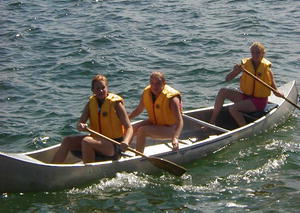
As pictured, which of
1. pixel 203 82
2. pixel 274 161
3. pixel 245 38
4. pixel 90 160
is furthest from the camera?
pixel 245 38

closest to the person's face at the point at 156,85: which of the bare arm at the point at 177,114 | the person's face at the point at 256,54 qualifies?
the bare arm at the point at 177,114

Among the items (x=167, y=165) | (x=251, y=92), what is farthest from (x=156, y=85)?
(x=251, y=92)

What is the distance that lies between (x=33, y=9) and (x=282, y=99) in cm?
1083

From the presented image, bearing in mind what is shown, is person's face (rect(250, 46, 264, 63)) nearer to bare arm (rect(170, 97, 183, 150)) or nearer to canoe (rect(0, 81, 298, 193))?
canoe (rect(0, 81, 298, 193))

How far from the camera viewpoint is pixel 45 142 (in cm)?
1105

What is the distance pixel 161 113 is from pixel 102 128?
0.97 meters

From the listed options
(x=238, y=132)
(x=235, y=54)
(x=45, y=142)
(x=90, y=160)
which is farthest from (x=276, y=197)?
(x=235, y=54)

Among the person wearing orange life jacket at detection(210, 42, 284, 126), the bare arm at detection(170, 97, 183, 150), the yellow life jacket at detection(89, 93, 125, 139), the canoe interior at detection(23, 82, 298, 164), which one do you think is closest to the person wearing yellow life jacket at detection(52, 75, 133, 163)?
the yellow life jacket at detection(89, 93, 125, 139)

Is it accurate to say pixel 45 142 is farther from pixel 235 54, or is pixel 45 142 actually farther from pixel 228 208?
pixel 235 54

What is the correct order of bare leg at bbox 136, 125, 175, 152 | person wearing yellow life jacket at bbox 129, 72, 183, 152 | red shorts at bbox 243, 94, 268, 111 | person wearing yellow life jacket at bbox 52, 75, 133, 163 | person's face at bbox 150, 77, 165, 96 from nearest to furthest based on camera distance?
1. person wearing yellow life jacket at bbox 52, 75, 133, 163
2. person's face at bbox 150, 77, 165, 96
3. person wearing yellow life jacket at bbox 129, 72, 183, 152
4. bare leg at bbox 136, 125, 175, 152
5. red shorts at bbox 243, 94, 268, 111

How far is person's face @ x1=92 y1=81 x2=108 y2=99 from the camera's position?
9.04 m

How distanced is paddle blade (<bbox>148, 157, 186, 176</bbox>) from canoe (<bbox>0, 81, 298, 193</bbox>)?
0.17m

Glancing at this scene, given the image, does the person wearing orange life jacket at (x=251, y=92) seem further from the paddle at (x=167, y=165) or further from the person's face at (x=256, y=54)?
the paddle at (x=167, y=165)

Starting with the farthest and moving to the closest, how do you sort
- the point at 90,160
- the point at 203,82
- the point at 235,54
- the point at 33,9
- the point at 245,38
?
the point at 33,9, the point at 245,38, the point at 235,54, the point at 203,82, the point at 90,160
